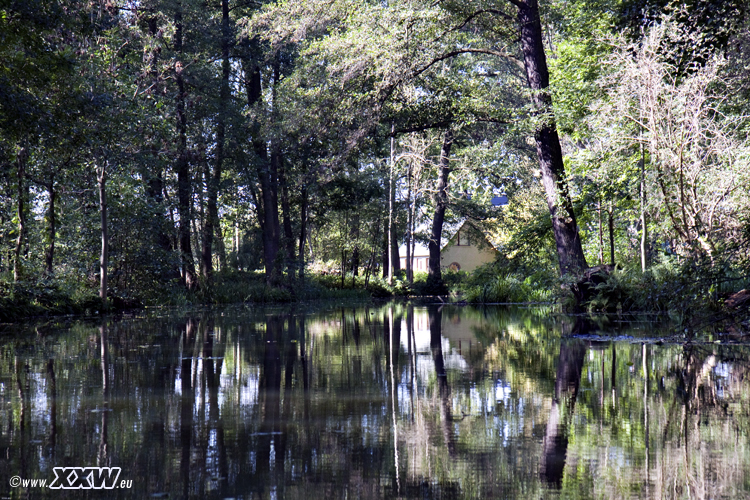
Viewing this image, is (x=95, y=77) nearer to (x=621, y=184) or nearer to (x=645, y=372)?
(x=621, y=184)

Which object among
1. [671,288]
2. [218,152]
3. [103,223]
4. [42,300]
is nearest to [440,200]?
[218,152]

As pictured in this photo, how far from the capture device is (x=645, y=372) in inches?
240

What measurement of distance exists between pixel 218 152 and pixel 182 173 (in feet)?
5.91

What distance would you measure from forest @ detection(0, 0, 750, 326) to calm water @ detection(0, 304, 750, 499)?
8.38ft

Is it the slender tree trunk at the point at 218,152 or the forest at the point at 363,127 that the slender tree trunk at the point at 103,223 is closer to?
the forest at the point at 363,127

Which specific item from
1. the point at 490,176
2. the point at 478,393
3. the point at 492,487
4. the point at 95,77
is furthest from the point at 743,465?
the point at 490,176

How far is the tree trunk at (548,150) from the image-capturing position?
51.2 ft

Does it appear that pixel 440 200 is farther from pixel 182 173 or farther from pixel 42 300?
pixel 42 300

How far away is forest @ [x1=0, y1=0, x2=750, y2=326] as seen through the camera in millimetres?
11656

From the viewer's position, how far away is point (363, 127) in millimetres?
16109

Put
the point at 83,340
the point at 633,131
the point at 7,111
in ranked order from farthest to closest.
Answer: the point at 633,131 < the point at 7,111 < the point at 83,340

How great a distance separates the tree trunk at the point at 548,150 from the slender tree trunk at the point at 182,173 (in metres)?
14.6

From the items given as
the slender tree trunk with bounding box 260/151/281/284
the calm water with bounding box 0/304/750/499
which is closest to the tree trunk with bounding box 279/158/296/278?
the slender tree trunk with bounding box 260/151/281/284

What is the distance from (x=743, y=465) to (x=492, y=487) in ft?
3.89
